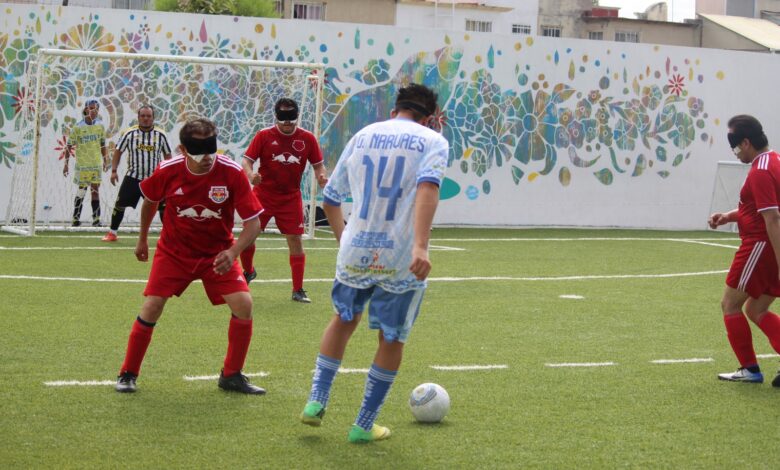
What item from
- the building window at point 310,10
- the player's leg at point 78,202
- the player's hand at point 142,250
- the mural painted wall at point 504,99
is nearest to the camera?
the player's hand at point 142,250

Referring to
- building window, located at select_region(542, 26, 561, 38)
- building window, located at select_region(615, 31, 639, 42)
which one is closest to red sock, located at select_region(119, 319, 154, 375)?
building window, located at select_region(542, 26, 561, 38)

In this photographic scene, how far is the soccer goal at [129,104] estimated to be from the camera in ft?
59.9

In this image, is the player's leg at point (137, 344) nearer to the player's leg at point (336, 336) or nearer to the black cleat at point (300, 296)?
the player's leg at point (336, 336)

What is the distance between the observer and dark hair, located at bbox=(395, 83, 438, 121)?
6246 millimetres

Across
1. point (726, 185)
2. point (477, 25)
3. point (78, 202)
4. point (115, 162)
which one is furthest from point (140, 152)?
point (477, 25)

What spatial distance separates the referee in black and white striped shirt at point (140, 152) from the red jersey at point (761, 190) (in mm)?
9991

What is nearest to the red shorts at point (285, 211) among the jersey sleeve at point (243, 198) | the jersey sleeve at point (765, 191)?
the jersey sleeve at point (243, 198)

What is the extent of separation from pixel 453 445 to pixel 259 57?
14.7m

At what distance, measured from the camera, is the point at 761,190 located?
784 centimetres

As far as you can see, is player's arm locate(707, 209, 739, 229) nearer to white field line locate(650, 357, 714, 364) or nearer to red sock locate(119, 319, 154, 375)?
white field line locate(650, 357, 714, 364)

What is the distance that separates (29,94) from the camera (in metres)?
18.6

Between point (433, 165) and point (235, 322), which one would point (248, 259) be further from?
point (433, 165)

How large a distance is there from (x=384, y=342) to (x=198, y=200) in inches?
68.3

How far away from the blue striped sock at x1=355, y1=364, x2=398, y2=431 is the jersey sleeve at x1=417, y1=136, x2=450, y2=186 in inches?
41.5
